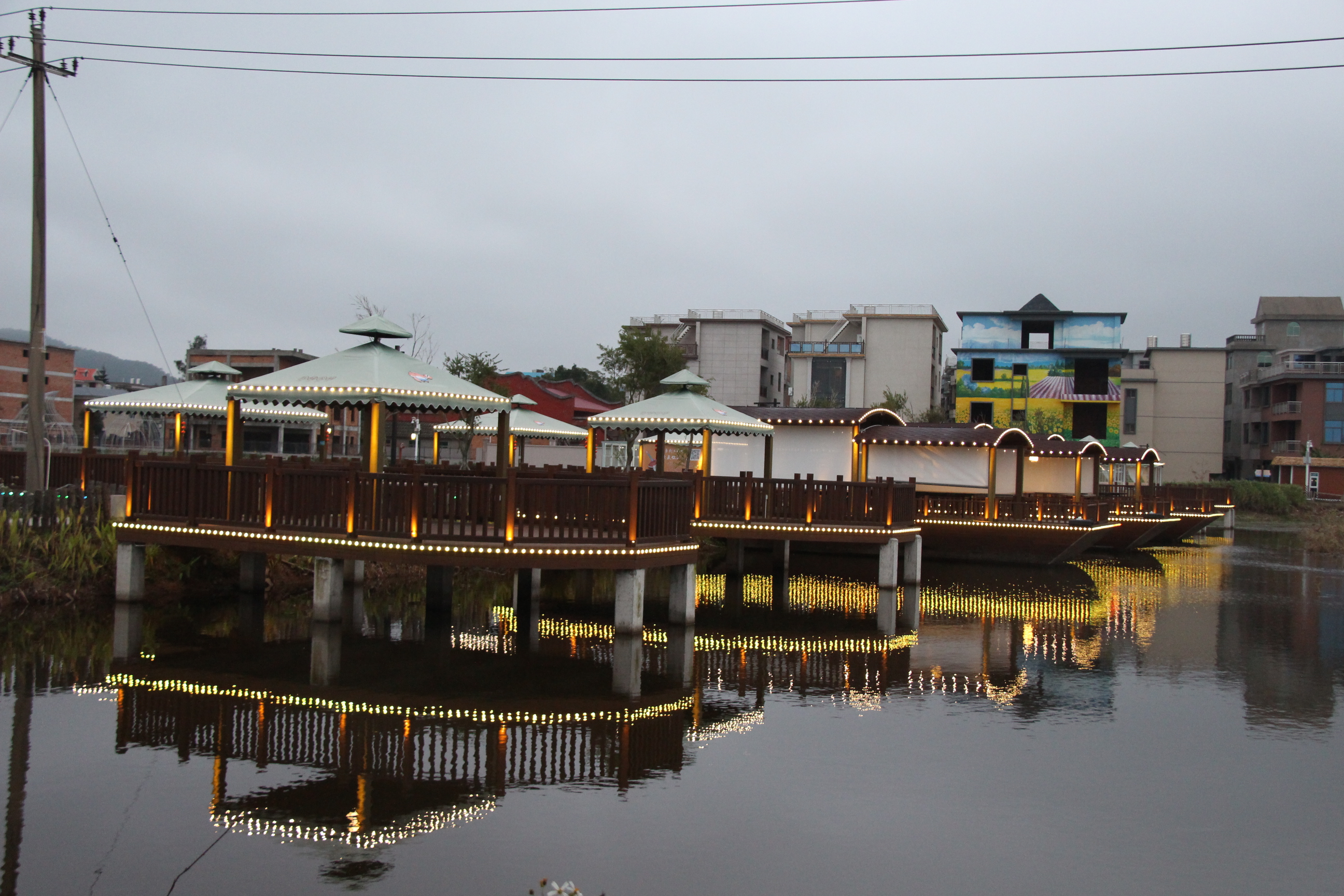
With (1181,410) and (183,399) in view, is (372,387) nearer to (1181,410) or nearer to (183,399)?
(183,399)

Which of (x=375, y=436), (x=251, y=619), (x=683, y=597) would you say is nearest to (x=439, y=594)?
(x=251, y=619)

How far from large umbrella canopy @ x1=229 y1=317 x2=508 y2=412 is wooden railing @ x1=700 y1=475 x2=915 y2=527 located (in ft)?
23.2

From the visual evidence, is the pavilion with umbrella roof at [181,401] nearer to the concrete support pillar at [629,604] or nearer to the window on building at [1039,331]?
the concrete support pillar at [629,604]

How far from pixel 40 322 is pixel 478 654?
1082cm

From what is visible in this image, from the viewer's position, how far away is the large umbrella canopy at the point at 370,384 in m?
15.5

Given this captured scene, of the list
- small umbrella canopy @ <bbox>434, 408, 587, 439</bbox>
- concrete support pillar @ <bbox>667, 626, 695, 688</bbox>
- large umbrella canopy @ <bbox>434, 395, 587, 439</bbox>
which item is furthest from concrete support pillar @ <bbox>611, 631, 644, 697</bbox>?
large umbrella canopy @ <bbox>434, 395, 587, 439</bbox>

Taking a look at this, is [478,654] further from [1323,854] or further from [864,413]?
[864,413]

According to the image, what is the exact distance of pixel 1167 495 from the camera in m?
42.1

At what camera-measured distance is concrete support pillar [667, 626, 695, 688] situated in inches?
574

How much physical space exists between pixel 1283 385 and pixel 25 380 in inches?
2888

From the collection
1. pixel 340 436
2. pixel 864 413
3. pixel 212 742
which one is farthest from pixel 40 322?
pixel 340 436

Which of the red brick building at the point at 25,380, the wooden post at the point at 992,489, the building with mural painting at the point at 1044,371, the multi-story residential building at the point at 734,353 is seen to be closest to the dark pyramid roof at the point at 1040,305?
the building with mural painting at the point at 1044,371

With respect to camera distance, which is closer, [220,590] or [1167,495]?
[220,590]

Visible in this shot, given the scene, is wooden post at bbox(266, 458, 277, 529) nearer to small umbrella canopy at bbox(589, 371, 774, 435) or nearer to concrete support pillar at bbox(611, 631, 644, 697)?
concrete support pillar at bbox(611, 631, 644, 697)
